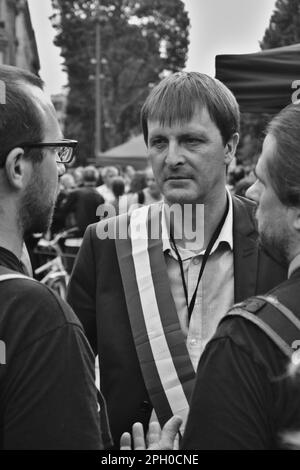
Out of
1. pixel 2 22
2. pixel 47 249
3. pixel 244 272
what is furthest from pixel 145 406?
pixel 2 22

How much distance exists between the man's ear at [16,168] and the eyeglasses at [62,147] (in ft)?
0.08

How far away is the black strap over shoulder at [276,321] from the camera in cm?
169

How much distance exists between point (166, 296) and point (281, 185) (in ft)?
3.44

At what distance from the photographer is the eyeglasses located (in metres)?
1.89

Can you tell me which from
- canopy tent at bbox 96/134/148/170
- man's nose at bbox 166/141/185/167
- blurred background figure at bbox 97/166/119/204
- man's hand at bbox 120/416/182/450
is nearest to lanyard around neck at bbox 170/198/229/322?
man's nose at bbox 166/141/185/167

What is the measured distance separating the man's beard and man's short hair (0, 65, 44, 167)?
0.31 feet

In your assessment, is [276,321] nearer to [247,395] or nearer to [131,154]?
[247,395]

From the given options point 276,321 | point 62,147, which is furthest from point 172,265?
point 276,321

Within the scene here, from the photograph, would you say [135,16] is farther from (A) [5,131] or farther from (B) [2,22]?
(A) [5,131]

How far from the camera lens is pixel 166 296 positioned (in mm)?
2822

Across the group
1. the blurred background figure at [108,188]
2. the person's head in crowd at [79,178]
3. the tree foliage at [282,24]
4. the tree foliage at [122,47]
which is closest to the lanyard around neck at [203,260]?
the blurred background figure at [108,188]
